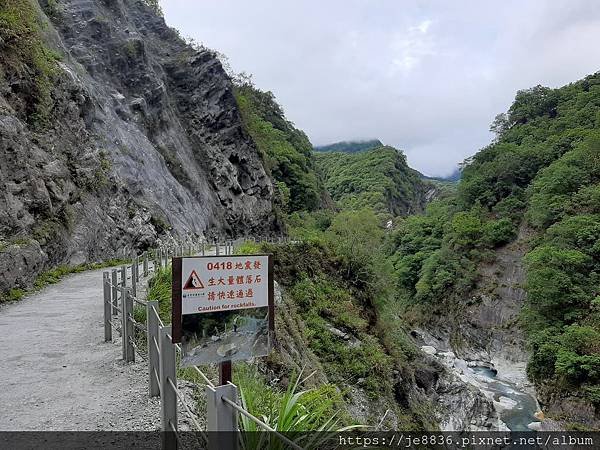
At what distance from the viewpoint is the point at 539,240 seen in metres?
46.7

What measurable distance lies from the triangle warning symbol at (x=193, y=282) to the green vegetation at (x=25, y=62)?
1611cm

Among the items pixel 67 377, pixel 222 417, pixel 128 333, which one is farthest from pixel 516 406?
pixel 222 417

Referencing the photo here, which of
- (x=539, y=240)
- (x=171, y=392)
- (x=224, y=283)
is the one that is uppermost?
(x=224, y=283)

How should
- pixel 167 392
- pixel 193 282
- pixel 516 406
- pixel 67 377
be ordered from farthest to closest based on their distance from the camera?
1. pixel 516 406
2. pixel 67 377
3. pixel 167 392
4. pixel 193 282

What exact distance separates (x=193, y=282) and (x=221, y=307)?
10.6 inches

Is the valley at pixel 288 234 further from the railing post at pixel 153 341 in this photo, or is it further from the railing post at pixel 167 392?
the railing post at pixel 167 392

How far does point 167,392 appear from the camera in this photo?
3.64 meters

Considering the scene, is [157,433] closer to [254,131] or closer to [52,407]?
[52,407]

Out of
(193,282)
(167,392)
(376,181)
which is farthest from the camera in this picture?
(376,181)

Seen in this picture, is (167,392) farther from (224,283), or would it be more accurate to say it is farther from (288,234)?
(288,234)

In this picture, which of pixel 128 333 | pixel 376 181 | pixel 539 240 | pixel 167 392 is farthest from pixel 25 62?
pixel 376 181

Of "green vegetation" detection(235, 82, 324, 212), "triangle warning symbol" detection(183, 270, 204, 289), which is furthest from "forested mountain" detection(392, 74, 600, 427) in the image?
"triangle warning symbol" detection(183, 270, 204, 289)

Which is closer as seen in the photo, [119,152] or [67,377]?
[67,377]

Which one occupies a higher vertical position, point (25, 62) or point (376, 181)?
point (376, 181)
